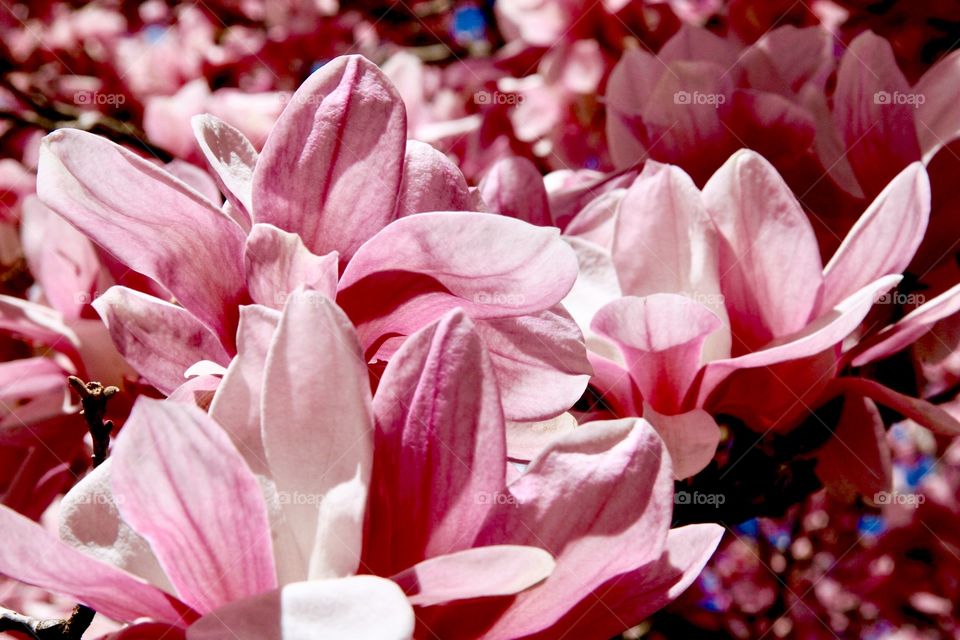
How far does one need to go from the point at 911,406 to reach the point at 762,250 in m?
0.14

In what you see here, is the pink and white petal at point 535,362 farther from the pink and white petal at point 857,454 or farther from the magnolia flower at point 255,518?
the pink and white petal at point 857,454

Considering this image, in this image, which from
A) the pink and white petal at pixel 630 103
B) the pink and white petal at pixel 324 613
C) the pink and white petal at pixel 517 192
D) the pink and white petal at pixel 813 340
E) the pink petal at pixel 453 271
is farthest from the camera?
the pink and white petal at pixel 630 103

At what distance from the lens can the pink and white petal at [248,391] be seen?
38 cm

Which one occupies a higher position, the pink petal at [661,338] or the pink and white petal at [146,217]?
the pink and white petal at [146,217]

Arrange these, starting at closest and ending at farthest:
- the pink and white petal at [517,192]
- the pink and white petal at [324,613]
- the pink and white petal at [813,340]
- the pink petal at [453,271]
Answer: the pink and white petal at [324,613], the pink petal at [453,271], the pink and white petal at [813,340], the pink and white petal at [517,192]

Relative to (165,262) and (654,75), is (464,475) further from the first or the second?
(654,75)

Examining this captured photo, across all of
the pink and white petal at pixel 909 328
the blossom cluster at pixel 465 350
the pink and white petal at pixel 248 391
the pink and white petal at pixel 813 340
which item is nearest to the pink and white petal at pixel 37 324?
Result: the blossom cluster at pixel 465 350

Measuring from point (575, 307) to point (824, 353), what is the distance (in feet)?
0.52

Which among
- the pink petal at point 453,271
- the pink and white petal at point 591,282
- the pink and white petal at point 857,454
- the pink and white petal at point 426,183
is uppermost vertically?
the pink and white petal at point 426,183

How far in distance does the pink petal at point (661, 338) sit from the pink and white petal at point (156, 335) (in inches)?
8.7

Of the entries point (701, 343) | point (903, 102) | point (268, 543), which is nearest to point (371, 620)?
point (268, 543)

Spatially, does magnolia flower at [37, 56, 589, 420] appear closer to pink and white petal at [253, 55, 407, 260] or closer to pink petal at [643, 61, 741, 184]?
pink and white petal at [253, 55, 407, 260]

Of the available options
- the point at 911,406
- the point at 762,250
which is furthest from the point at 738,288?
the point at 911,406

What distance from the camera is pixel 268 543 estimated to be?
0.36 metres
